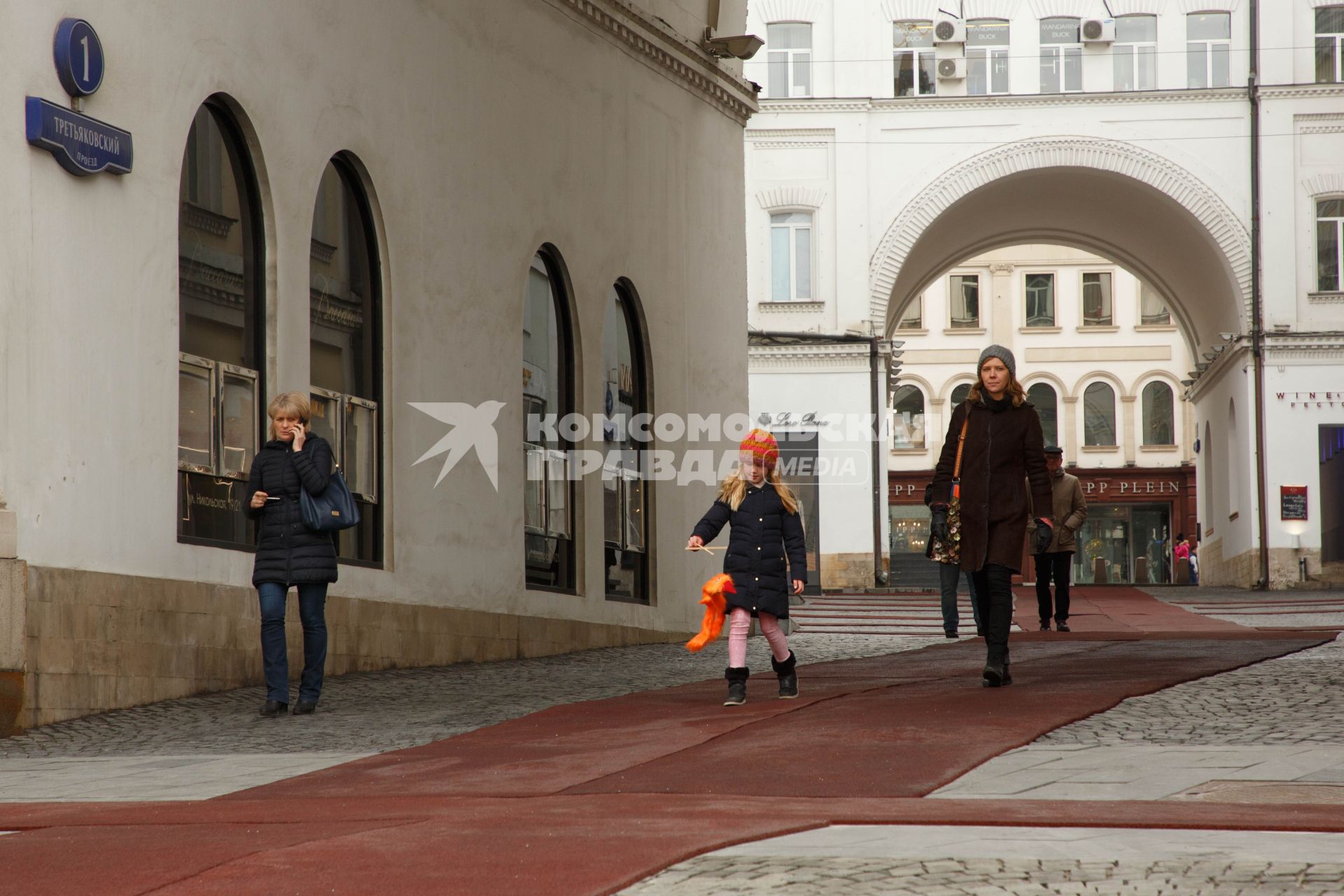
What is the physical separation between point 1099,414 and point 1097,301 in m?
4.00

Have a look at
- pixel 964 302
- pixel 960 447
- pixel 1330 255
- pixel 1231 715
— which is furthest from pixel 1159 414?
pixel 1231 715

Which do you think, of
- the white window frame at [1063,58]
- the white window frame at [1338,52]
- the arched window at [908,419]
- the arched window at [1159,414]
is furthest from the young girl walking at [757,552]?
the arched window at [1159,414]

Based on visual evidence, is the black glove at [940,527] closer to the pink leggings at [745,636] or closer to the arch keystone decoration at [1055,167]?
the pink leggings at [745,636]

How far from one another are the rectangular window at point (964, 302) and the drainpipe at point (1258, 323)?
2596 cm

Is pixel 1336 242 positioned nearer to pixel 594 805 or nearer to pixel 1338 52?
pixel 1338 52

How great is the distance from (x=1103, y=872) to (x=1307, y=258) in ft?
115

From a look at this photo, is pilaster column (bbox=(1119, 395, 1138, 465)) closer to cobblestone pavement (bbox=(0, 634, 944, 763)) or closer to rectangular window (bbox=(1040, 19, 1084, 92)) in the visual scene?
rectangular window (bbox=(1040, 19, 1084, 92))

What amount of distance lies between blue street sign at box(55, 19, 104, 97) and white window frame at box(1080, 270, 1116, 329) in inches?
2191

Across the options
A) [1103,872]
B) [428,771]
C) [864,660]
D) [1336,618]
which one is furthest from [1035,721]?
[1336,618]

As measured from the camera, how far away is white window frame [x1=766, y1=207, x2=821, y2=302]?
39406 millimetres

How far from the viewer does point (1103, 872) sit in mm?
5133

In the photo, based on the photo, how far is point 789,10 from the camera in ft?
129

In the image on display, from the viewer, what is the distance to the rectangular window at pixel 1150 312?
207 feet

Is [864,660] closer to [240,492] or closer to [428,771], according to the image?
[240,492]
